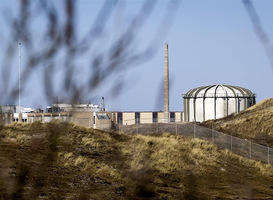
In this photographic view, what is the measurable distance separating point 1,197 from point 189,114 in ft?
173

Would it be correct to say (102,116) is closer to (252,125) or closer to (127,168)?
(252,125)

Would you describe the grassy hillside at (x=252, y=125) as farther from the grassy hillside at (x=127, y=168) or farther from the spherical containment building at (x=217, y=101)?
the grassy hillside at (x=127, y=168)

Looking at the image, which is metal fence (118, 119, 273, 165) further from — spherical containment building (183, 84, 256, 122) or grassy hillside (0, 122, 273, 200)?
spherical containment building (183, 84, 256, 122)

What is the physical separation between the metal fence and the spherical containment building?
23.8m

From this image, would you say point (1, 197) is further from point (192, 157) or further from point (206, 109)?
point (206, 109)

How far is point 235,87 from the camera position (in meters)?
65.2

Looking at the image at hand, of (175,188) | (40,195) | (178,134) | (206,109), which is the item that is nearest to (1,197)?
(40,195)

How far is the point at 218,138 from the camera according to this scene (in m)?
35.9

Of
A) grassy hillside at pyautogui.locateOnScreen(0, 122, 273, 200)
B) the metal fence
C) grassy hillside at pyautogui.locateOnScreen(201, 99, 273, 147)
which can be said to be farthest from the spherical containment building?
grassy hillside at pyautogui.locateOnScreen(0, 122, 273, 200)

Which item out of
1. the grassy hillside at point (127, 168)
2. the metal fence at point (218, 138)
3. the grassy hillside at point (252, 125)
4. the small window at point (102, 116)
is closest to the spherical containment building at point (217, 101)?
the grassy hillside at point (252, 125)

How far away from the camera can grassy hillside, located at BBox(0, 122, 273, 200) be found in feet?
59.2

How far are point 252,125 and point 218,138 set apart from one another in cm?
1390

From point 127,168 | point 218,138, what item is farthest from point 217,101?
point 127,168

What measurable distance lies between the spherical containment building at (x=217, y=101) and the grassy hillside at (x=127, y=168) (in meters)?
28.7
